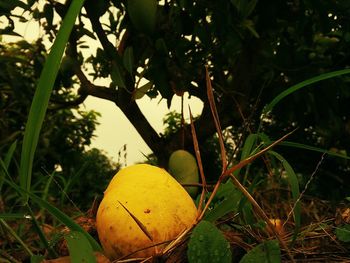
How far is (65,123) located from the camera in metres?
4.93

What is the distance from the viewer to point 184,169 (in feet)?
5.42

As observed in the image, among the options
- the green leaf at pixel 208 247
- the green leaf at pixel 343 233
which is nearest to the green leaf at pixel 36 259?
the green leaf at pixel 208 247

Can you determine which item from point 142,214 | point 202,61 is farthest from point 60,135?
point 142,214

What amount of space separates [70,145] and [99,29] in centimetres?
326

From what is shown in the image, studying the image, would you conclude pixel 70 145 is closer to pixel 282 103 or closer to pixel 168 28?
pixel 282 103

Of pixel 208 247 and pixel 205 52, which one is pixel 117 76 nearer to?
pixel 205 52

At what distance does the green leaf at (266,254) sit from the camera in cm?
60

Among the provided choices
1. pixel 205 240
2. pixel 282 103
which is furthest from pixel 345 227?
pixel 282 103

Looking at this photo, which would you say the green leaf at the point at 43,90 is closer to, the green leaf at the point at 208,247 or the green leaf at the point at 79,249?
Result: the green leaf at the point at 79,249

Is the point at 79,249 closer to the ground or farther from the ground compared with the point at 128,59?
closer to the ground

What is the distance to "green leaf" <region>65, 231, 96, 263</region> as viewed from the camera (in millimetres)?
592

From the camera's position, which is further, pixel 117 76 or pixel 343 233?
pixel 117 76

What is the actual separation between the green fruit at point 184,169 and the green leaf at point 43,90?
3.05 feet

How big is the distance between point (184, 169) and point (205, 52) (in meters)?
0.70
